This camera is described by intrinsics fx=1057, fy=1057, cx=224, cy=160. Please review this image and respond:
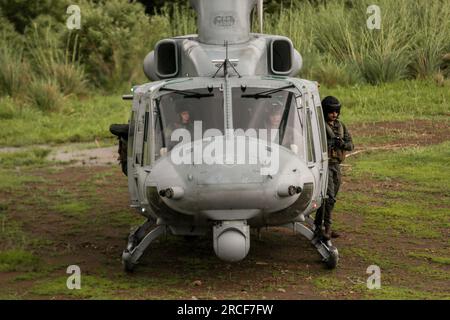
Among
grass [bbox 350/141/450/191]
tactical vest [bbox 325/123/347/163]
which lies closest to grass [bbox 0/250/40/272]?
tactical vest [bbox 325/123/347/163]

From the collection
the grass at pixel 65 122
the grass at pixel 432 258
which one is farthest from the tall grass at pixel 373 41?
the grass at pixel 432 258

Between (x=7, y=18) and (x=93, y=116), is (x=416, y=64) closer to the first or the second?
(x=93, y=116)

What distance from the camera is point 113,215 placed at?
13.4 meters

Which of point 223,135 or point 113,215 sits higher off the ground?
point 223,135

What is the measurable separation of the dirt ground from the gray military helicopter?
36 centimetres

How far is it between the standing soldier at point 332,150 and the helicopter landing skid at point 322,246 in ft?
1.79

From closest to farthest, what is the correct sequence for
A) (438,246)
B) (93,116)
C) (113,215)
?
(438,246), (113,215), (93,116)

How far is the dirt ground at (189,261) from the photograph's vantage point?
9.43 meters

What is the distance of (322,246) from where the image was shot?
33.7 ft

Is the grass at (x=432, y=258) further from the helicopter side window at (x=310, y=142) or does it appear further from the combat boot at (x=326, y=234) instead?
the helicopter side window at (x=310, y=142)

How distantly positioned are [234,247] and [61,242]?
343cm

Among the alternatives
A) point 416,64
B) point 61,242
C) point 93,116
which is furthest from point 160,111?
point 416,64

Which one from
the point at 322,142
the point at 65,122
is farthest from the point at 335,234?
the point at 65,122

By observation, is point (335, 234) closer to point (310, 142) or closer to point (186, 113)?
point (310, 142)
